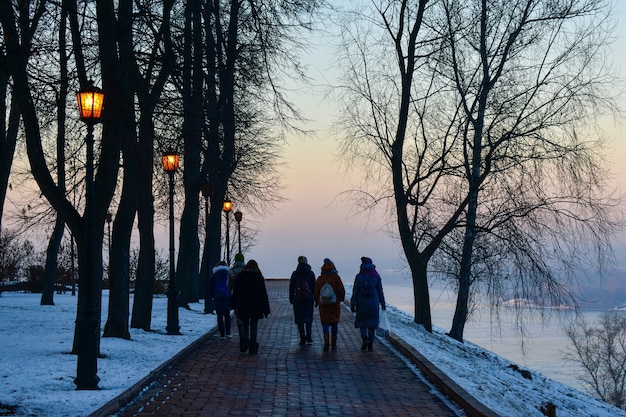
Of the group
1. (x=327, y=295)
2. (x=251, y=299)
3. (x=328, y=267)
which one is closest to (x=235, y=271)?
(x=251, y=299)

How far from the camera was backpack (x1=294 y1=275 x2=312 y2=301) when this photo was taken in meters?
18.6

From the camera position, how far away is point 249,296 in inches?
677

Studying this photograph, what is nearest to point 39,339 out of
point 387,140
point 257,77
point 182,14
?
point 257,77

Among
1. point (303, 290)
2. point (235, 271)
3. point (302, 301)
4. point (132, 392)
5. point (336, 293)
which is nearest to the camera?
point (132, 392)

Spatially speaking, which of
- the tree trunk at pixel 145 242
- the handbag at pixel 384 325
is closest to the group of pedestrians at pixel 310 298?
the handbag at pixel 384 325

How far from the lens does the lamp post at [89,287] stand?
478 inches

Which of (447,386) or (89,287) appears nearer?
(447,386)

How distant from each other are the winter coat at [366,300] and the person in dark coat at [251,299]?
5.89 feet

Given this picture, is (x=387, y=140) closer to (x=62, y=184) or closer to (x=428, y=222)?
(x=428, y=222)

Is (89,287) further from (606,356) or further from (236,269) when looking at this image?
(606,356)

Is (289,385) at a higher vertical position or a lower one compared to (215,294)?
lower

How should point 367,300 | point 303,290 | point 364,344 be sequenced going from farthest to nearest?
point 303,290
point 367,300
point 364,344

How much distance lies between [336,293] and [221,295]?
344cm

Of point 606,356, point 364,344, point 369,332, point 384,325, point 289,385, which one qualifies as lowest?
point 606,356
